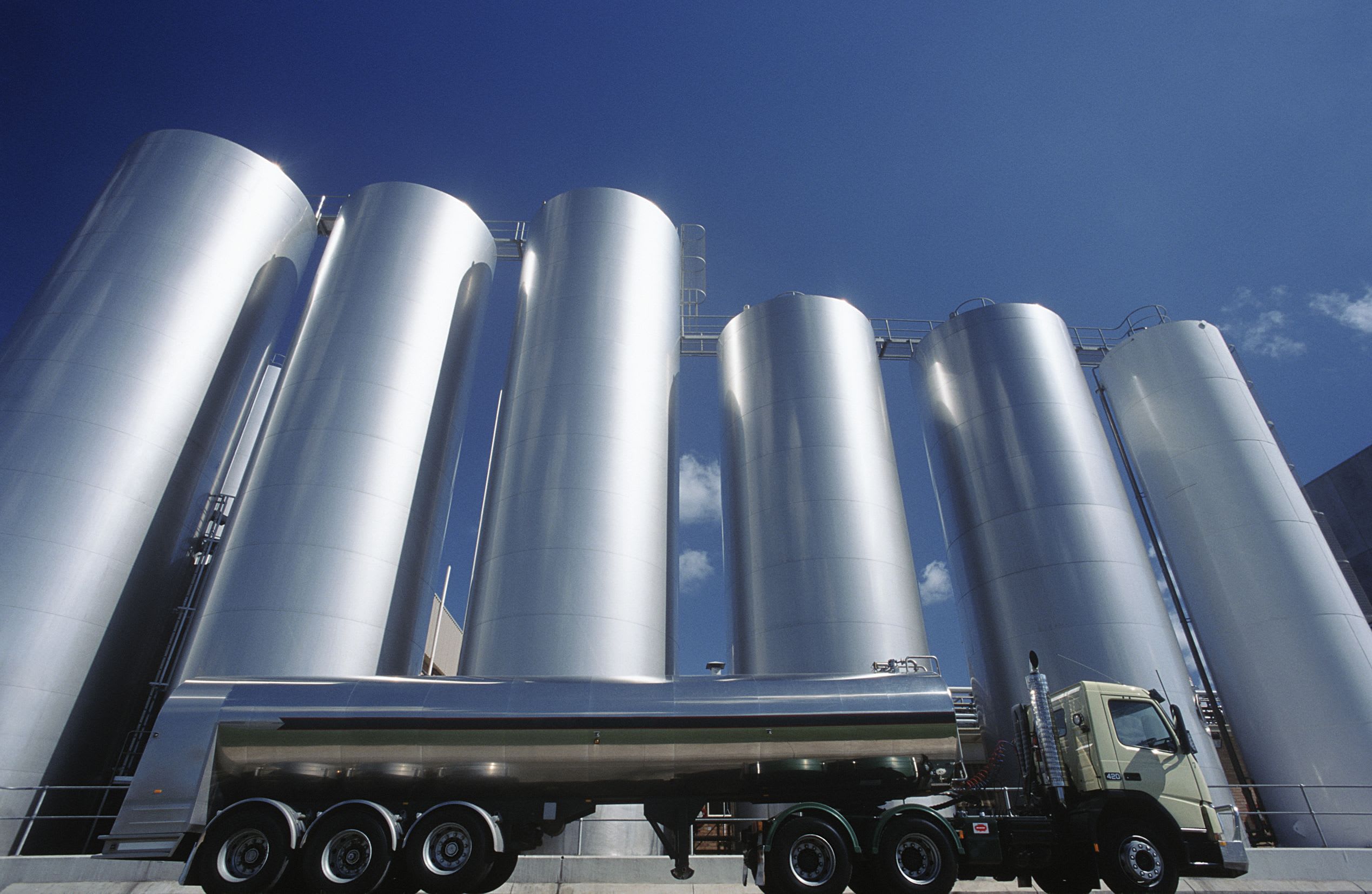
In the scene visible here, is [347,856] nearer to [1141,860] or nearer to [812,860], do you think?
[812,860]

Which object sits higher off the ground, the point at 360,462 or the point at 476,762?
the point at 360,462

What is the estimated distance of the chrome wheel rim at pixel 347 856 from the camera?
361 inches

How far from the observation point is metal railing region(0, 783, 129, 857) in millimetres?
13484

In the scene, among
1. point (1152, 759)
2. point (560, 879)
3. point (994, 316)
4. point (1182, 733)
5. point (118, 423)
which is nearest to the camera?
point (1152, 759)

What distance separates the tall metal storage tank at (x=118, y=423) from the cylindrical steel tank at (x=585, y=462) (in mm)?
7897

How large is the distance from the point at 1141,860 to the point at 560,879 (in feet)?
26.5

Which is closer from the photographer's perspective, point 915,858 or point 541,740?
point 915,858

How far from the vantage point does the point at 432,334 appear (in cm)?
2206

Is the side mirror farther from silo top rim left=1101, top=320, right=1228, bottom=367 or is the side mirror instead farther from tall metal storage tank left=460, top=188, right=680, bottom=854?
silo top rim left=1101, top=320, right=1228, bottom=367

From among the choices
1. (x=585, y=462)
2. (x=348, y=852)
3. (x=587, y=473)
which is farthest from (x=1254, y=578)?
(x=348, y=852)

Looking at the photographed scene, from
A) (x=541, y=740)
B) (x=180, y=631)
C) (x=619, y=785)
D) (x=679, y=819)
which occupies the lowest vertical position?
(x=679, y=819)

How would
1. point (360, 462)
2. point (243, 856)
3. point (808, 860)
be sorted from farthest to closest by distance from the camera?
point (360, 462) < point (808, 860) < point (243, 856)

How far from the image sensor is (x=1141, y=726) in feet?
35.3

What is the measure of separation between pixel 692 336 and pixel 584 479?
12136 mm
